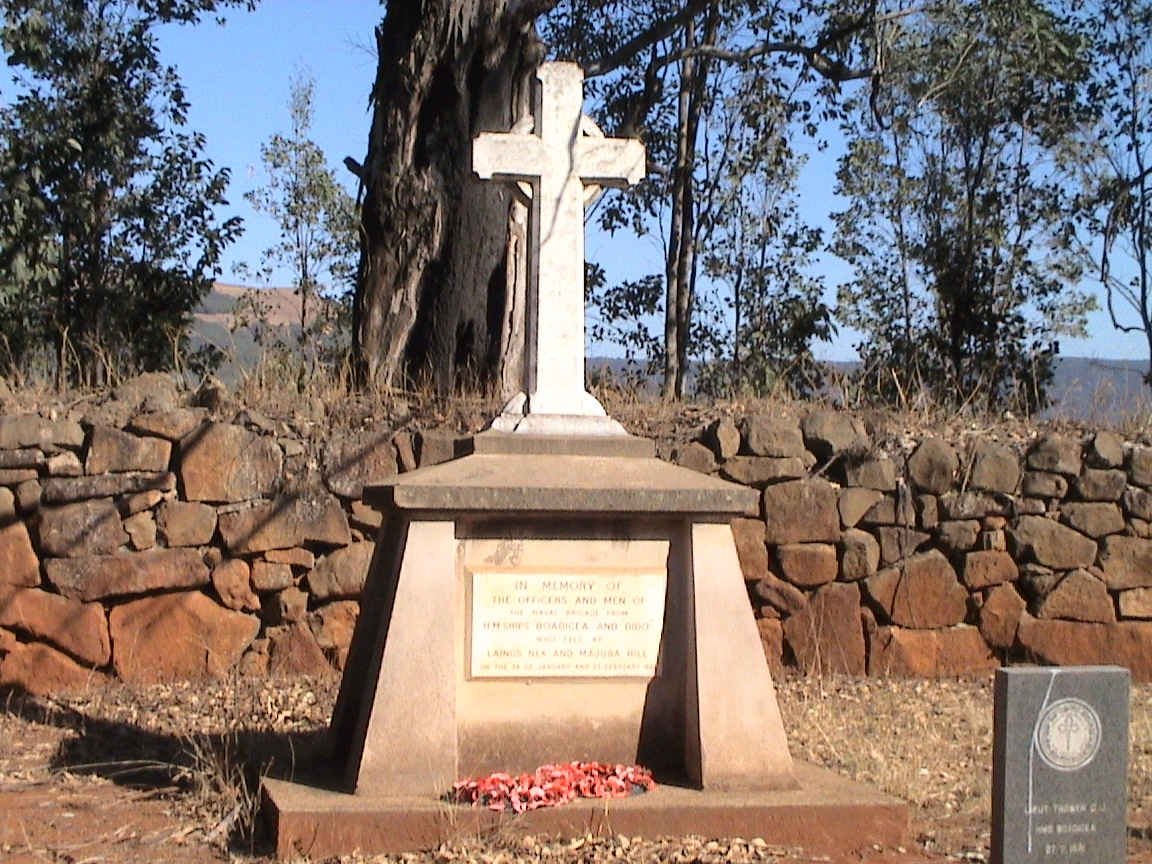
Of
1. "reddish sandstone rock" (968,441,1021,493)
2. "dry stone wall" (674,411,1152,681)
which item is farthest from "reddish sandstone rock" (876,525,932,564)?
"reddish sandstone rock" (968,441,1021,493)

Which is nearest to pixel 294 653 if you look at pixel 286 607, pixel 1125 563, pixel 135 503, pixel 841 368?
pixel 286 607

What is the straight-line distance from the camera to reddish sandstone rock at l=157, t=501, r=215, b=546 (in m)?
9.26

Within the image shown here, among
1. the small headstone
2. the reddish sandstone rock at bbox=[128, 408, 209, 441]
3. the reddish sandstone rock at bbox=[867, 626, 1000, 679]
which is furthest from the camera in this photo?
the reddish sandstone rock at bbox=[867, 626, 1000, 679]

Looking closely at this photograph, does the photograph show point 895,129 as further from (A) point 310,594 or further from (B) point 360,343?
(A) point 310,594

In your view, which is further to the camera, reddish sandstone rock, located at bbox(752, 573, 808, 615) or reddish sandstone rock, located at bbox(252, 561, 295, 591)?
reddish sandstone rock, located at bbox(752, 573, 808, 615)

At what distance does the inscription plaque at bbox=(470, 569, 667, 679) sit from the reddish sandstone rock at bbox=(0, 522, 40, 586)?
3970 millimetres

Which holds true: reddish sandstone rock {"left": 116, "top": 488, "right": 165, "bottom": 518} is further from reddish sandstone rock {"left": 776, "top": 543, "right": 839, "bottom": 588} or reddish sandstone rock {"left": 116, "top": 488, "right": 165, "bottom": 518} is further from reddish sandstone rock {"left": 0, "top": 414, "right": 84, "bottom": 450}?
reddish sandstone rock {"left": 776, "top": 543, "right": 839, "bottom": 588}

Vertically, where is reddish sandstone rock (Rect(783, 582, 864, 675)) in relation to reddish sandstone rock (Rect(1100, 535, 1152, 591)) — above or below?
below

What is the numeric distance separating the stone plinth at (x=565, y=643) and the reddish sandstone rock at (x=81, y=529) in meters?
3.31

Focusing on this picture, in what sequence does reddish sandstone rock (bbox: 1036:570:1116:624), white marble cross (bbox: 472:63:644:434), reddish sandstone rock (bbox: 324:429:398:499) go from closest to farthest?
white marble cross (bbox: 472:63:644:434) < reddish sandstone rock (bbox: 324:429:398:499) < reddish sandstone rock (bbox: 1036:570:1116:624)

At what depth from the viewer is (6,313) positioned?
13.7 metres

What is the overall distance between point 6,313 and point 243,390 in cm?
473

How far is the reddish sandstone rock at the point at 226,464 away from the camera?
930 cm

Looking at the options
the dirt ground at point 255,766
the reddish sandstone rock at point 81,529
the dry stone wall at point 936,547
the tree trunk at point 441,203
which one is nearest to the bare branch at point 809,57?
the tree trunk at point 441,203
